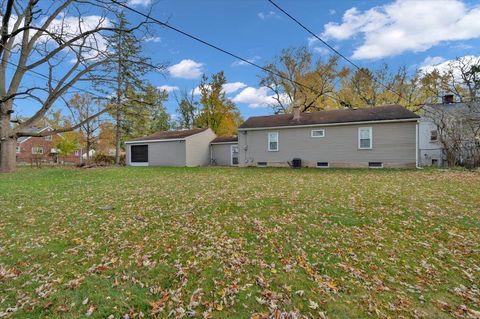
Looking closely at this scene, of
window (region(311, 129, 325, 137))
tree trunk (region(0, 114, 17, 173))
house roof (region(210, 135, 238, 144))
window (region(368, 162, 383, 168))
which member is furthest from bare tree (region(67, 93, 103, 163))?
window (region(368, 162, 383, 168))

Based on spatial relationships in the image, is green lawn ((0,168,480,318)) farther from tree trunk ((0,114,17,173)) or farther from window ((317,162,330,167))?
tree trunk ((0,114,17,173))

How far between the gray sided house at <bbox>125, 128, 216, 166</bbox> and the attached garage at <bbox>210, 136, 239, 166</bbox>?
1.80ft

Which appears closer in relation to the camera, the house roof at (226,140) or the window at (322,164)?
the window at (322,164)

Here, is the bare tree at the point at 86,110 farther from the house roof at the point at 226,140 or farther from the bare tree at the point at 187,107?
the house roof at the point at 226,140

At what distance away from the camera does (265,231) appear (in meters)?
5.29

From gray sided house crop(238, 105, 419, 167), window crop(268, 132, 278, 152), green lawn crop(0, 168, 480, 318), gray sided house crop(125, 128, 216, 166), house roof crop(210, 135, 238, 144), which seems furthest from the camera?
house roof crop(210, 135, 238, 144)

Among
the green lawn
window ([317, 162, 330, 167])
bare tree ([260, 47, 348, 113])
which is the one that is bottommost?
the green lawn

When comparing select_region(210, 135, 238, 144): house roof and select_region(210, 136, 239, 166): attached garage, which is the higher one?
select_region(210, 135, 238, 144): house roof

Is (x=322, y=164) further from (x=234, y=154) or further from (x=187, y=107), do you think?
(x=187, y=107)

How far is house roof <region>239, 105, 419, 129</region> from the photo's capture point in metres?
16.0

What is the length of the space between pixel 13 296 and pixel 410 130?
17694 millimetres

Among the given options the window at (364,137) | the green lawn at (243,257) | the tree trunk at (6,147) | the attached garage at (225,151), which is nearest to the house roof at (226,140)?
the attached garage at (225,151)

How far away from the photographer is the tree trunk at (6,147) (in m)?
16.2

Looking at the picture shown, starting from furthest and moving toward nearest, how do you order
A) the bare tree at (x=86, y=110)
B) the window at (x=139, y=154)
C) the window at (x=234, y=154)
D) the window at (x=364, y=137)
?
1. the bare tree at (x=86, y=110)
2. the window at (x=139, y=154)
3. the window at (x=234, y=154)
4. the window at (x=364, y=137)
